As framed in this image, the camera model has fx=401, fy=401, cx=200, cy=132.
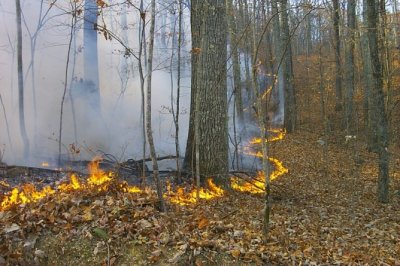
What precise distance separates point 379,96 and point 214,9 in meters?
3.82

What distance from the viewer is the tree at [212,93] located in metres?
8.00

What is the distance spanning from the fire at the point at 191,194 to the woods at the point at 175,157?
4cm

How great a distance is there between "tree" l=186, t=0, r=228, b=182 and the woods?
0.02 metres

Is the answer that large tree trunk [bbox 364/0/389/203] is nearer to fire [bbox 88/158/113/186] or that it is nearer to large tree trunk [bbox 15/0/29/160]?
fire [bbox 88/158/113/186]

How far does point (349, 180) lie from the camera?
10836 mm

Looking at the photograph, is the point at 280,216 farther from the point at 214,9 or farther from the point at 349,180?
the point at 349,180

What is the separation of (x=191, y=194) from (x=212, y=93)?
2.11 meters

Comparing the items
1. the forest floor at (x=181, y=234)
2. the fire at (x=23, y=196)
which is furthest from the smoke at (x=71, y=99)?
the forest floor at (x=181, y=234)

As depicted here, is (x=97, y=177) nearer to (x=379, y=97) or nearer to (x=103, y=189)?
(x=103, y=189)

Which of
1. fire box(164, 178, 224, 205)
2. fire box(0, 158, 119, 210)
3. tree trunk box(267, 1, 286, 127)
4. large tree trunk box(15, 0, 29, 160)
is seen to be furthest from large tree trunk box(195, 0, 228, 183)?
tree trunk box(267, 1, 286, 127)

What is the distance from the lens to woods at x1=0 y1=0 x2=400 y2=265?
5391 millimetres

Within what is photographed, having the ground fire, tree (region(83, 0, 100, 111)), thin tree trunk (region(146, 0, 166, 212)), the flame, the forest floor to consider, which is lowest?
the forest floor

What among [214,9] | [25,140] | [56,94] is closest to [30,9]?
[56,94]

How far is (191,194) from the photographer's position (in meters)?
7.38
